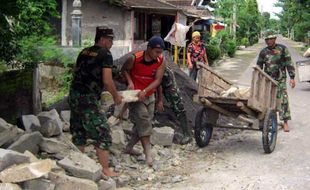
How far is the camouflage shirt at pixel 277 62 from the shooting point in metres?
9.25

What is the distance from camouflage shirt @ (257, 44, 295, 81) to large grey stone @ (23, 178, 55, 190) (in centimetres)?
543

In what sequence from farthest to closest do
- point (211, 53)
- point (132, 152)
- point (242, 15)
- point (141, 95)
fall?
point (242, 15) → point (211, 53) → point (132, 152) → point (141, 95)

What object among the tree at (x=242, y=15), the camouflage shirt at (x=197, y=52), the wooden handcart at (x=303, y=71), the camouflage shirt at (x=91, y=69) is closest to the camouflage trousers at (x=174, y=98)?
the camouflage shirt at (x=91, y=69)

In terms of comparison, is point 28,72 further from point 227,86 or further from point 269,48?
point 269,48

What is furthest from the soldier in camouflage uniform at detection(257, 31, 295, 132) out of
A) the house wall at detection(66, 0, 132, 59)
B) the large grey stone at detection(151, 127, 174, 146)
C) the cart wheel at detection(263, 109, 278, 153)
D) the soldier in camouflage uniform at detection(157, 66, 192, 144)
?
the house wall at detection(66, 0, 132, 59)

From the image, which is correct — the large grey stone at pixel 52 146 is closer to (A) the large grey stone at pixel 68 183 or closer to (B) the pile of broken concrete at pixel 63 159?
(B) the pile of broken concrete at pixel 63 159

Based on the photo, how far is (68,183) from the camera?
17.0 feet

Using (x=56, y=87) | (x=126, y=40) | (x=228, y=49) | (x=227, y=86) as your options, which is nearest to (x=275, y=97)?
(x=227, y=86)

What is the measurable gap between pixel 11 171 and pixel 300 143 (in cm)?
524

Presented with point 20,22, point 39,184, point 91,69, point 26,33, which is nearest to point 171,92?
point 91,69

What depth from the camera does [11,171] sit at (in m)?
4.66

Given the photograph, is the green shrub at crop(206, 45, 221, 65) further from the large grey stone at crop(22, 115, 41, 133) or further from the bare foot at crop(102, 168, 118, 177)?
the bare foot at crop(102, 168, 118, 177)

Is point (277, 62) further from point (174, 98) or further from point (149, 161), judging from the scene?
point (149, 161)

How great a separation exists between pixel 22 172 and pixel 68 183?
2.08 feet
